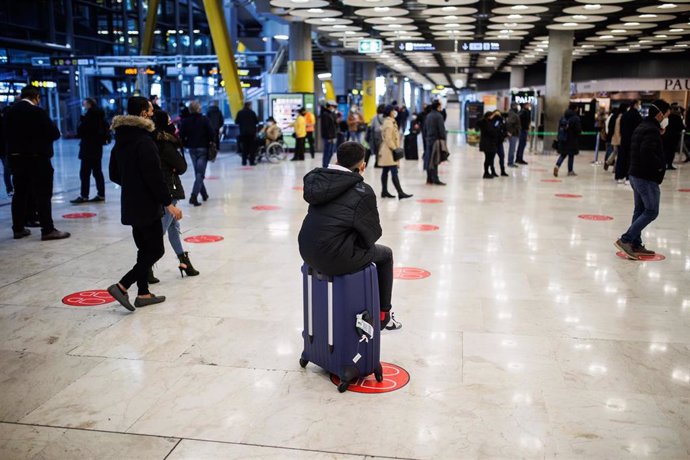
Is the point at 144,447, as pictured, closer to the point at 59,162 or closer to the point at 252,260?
the point at 252,260

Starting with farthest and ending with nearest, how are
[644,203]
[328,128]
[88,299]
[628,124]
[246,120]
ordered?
1. [246,120]
2. [328,128]
3. [628,124]
4. [644,203]
5. [88,299]

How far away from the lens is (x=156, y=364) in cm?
401

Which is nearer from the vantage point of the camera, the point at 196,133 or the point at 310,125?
the point at 196,133

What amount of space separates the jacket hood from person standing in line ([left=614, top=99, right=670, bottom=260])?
4.25m

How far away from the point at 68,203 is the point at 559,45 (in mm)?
18130

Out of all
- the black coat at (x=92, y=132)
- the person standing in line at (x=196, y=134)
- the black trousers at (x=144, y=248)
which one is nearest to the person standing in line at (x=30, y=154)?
the black coat at (x=92, y=132)

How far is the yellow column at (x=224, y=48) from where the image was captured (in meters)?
21.9

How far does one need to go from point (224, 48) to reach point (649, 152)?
18.7 meters

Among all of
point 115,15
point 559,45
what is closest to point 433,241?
point 559,45

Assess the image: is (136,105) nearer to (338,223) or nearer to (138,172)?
(138,172)

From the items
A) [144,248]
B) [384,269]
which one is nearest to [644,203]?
[384,269]

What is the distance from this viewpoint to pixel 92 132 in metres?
10.4

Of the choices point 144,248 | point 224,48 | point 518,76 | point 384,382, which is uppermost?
point 518,76

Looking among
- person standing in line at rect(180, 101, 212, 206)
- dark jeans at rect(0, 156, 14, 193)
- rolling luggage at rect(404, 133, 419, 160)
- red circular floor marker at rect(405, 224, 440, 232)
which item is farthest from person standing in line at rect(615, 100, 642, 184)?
dark jeans at rect(0, 156, 14, 193)
